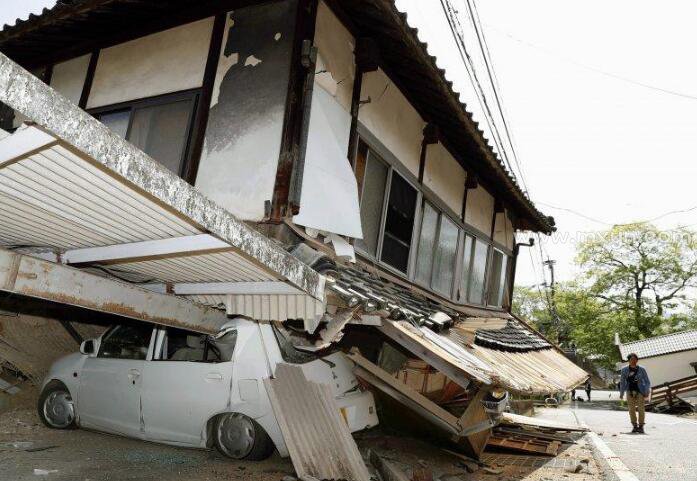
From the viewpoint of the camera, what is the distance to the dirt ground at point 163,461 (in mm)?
5238

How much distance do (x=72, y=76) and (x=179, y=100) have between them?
8.77ft

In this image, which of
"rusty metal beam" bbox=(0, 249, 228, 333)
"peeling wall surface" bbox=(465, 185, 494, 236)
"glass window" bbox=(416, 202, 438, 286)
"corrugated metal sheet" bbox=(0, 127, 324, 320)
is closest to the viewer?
"corrugated metal sheet" bbox=(0, 127, 324, 320)

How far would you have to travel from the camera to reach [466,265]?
1130 centimetres

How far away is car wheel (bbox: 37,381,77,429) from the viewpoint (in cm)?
691

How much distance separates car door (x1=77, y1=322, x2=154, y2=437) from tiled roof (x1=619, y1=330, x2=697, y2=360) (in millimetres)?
38139

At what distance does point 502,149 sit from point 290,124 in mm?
5821

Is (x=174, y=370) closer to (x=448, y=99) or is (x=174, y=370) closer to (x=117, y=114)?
(x=117, y=114)

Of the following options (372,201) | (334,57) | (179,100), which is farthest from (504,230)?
(179,100)

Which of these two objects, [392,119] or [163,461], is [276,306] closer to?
[163,461]

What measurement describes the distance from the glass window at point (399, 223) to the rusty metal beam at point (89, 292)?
3570 mm

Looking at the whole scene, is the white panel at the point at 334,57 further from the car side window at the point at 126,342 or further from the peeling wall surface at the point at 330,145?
the car side window at the point at 126,342

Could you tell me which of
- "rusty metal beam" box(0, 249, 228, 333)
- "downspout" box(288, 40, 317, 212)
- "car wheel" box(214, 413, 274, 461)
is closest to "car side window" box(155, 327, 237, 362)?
"car wheel" box(214, 413, 274, 461)

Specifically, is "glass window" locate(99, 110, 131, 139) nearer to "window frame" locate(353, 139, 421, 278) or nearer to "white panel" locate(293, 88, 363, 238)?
"white panel" locate(293, 88, 363, 238)

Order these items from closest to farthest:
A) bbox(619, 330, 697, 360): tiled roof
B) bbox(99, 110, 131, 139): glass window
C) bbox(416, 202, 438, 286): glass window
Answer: bbox(99, 110, 131, 139): glass window < bbox(416, 202, 438, 286): glass window < bbox(619, 330, 697, 360): tiled roof
